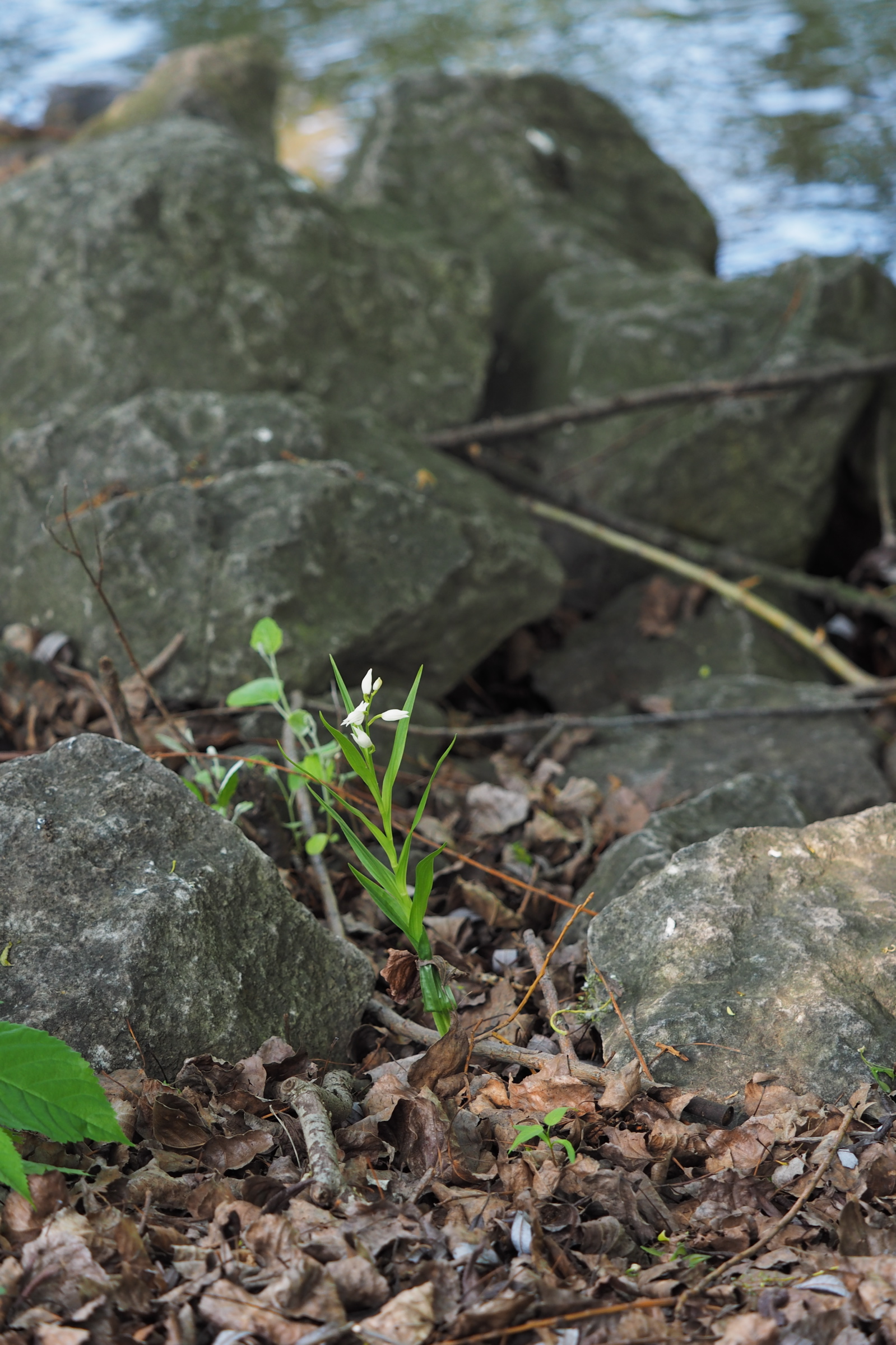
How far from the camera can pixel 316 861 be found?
2619 mm

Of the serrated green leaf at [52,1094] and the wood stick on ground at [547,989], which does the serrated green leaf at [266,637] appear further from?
the serrated green leaf at [52,1094]

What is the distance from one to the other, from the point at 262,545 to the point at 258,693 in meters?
0.74

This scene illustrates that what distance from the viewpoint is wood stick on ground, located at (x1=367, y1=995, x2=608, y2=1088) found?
6.61 feet

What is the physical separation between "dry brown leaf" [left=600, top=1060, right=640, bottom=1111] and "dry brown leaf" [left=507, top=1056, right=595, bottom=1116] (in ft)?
0.10

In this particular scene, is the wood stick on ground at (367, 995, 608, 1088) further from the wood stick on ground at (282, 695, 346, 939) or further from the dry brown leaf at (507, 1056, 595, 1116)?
the wood stick on ground at (282, 695, 346, 939)

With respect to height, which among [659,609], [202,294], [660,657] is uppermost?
[202,294]

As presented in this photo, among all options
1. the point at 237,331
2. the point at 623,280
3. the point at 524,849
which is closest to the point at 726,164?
the point at 623,280

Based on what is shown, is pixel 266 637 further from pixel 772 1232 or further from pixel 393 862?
pixel 772 1232

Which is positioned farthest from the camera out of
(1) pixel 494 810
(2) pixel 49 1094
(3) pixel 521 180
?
(3) pixel 521 180

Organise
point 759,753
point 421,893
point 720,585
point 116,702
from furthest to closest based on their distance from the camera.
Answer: point 720,585, point 759,753, point 116,702, point 421,893

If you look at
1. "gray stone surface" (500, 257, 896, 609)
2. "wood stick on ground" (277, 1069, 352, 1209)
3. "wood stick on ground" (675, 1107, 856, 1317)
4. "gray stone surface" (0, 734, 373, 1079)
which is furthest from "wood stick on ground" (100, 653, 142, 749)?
"gray stone surface" (500, 257, 896, 609)

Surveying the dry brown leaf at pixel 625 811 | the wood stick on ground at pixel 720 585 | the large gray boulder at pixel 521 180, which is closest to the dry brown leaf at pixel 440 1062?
the dry brown leaf at pixel 625 811

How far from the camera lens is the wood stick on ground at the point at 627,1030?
78.2 inches

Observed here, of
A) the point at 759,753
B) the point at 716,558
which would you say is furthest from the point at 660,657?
the point at 759,753
